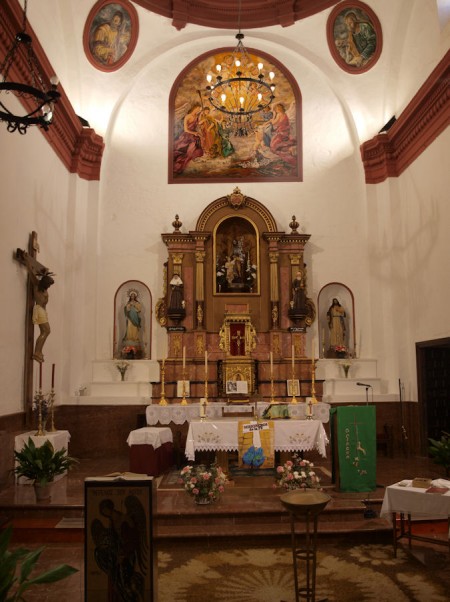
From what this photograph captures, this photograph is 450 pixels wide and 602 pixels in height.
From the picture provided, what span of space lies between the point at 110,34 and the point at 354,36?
5839mm

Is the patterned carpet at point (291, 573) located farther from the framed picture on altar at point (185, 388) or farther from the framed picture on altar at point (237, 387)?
the framed picture on altar at point (185, 388)

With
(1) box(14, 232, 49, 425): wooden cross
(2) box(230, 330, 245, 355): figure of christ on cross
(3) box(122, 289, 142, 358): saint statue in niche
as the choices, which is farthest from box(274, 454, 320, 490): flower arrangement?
(3) box(122, 289, 142, 358): saint statue in niche


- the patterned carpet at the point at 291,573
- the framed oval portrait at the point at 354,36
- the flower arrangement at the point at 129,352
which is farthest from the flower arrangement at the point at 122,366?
the framed oval portrait at the point at 354,36

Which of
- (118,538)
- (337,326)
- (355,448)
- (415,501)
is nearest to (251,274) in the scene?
(337,326)

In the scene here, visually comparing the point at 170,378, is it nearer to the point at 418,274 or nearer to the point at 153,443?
the point at 153,443

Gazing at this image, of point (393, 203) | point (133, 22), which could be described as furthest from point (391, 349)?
point (133, 22)

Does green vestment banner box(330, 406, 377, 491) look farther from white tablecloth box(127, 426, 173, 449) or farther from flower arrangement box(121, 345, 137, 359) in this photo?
flower arrangement box(121, 345, 137, 359)

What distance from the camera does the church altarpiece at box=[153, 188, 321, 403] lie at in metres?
12.9

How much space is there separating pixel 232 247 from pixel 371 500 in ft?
23.7

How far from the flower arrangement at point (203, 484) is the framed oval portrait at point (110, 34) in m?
10.2

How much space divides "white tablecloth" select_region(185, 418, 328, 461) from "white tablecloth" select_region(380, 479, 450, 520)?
2.71m

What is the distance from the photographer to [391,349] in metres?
13.3

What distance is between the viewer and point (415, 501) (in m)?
Answer: 6.25

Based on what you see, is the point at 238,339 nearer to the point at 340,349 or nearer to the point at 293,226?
the point at 340,349
